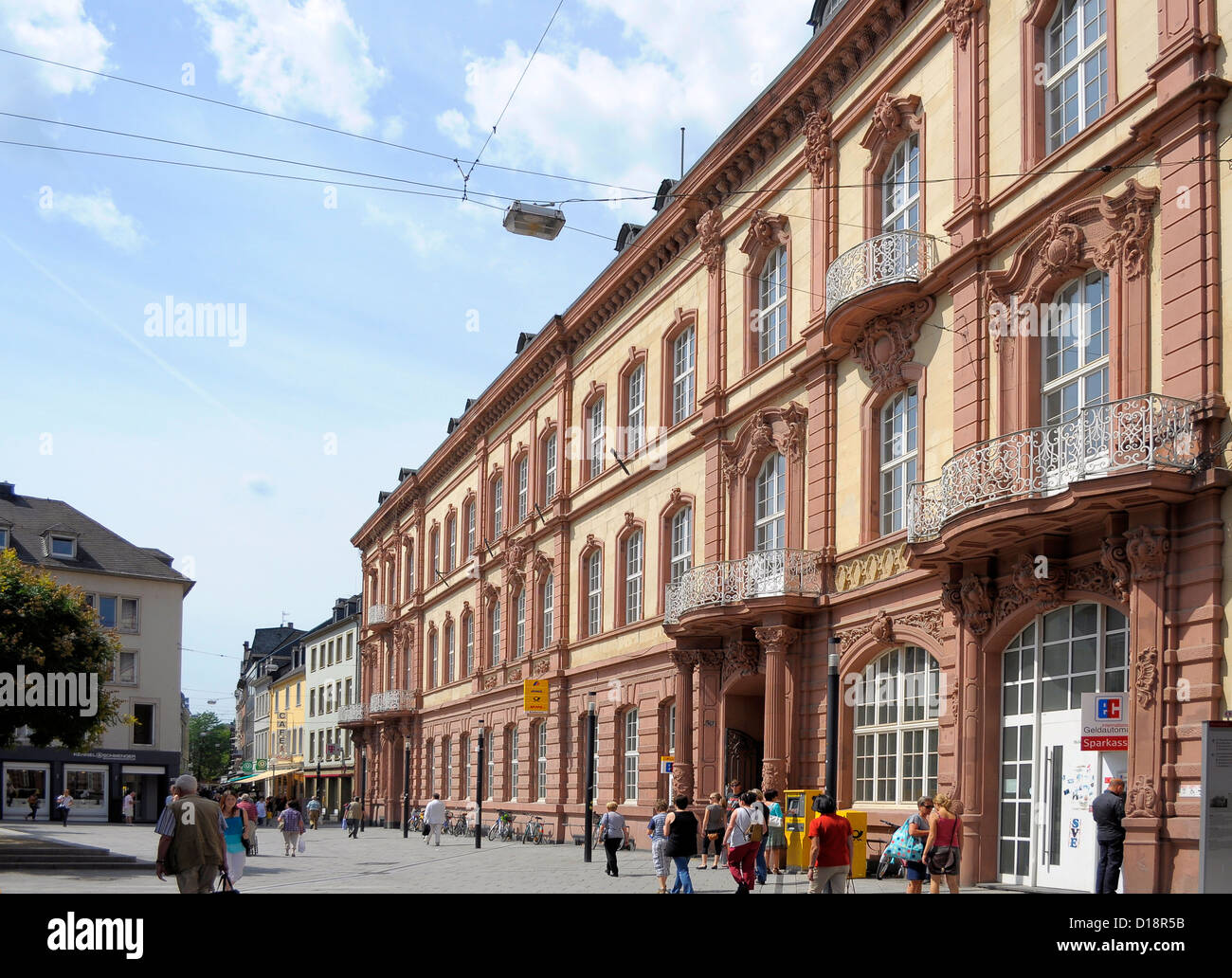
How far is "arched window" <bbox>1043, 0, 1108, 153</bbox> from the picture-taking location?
20.0 metres

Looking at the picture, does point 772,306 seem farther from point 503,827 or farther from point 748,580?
point 503,827

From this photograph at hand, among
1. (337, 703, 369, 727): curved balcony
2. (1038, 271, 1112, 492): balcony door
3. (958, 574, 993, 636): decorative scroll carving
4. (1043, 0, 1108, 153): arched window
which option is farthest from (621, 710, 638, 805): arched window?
(337, 703, 369, 727): curved balcony

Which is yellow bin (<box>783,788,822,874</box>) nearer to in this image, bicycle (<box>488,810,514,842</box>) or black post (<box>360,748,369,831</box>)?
bicycle (<box>488,810,514,842</box>)

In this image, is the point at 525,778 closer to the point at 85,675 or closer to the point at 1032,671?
the point at 85,675

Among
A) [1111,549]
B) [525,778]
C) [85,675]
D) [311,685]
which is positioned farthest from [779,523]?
[311,685]

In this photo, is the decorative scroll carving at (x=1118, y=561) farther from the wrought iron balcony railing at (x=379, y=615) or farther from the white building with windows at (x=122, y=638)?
the white building with windows at (x=122, y=638)

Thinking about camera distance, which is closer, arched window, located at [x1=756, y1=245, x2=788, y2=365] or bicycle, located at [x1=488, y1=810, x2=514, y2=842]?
arched window, located at [x1=756, y1=245, x2=788, y2=365]

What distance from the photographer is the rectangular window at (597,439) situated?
39.8 meters

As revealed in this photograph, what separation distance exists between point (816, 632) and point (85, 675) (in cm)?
1496

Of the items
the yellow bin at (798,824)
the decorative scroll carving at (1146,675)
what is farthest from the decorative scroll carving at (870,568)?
the decorative scroll carving at (1146,675)

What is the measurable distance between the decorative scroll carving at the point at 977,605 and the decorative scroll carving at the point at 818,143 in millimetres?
A: 9655

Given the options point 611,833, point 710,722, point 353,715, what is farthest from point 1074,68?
point 353,715

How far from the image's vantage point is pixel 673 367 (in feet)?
116

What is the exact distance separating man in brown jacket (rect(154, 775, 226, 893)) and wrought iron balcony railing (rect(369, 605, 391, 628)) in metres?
55.2
